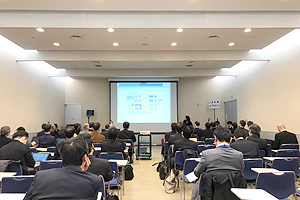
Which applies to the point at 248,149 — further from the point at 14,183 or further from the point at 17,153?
the point at 17,153

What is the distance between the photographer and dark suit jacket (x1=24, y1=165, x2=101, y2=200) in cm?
137

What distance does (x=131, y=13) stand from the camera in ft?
19.5

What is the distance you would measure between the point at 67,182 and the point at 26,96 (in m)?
8.92

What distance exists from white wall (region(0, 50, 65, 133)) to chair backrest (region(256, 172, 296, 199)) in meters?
7.82

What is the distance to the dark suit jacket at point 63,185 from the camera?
1.37 meters

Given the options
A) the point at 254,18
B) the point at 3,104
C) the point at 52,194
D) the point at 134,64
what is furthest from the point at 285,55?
the point at 3,104

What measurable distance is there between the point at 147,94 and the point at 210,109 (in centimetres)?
402

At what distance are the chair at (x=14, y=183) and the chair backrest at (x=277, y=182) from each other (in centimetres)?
248

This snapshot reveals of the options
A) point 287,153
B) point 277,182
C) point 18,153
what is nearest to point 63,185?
point 277,182

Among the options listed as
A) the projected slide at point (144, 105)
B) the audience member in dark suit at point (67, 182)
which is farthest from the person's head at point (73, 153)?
the projected slide at point (144, 105)

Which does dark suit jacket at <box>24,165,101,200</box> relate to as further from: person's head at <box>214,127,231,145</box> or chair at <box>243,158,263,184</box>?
chair at <box>243,158,263,184</box>

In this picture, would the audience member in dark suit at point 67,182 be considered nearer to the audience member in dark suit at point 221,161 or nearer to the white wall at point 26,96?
the audience member in dark suit at point 221,161

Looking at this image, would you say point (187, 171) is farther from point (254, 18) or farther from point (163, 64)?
point (163, 64)

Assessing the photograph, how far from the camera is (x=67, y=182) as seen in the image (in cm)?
139
